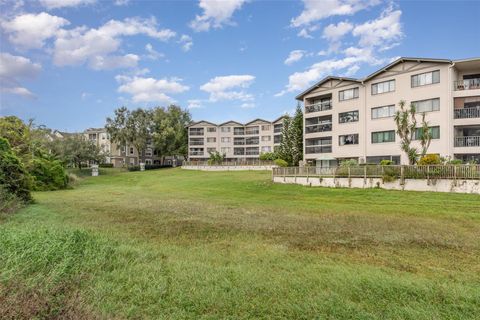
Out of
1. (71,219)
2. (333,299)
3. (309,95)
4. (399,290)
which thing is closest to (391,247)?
(399,290)

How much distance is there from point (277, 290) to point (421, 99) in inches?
1378

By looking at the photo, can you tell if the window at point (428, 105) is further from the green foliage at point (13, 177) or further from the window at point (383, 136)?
the green foliage at point (13, 177)

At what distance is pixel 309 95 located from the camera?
1821 inches

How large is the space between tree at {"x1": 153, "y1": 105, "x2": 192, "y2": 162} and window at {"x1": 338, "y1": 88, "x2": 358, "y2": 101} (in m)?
45.8

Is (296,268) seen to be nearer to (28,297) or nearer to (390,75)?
(28,297)

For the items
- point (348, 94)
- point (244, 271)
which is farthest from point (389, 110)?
point (244, 271)

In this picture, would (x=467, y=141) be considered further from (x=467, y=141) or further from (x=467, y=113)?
(x=467, y=113)

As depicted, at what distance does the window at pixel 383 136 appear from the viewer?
119 feet

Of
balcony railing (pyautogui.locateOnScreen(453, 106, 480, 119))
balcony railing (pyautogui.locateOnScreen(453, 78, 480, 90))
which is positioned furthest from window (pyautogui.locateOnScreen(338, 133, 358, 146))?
balcony railing (pyautogui.locateOnScreen(453, 78, 480, 90))

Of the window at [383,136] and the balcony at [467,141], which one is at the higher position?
the window at [383,136]

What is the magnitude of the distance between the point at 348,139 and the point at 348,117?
116 inches

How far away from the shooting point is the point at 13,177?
1894 cm

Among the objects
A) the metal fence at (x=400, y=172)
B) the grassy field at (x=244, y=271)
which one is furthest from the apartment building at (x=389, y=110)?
the grassy field at (x=244, y=271)

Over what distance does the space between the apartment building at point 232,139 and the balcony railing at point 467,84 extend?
165 ft
